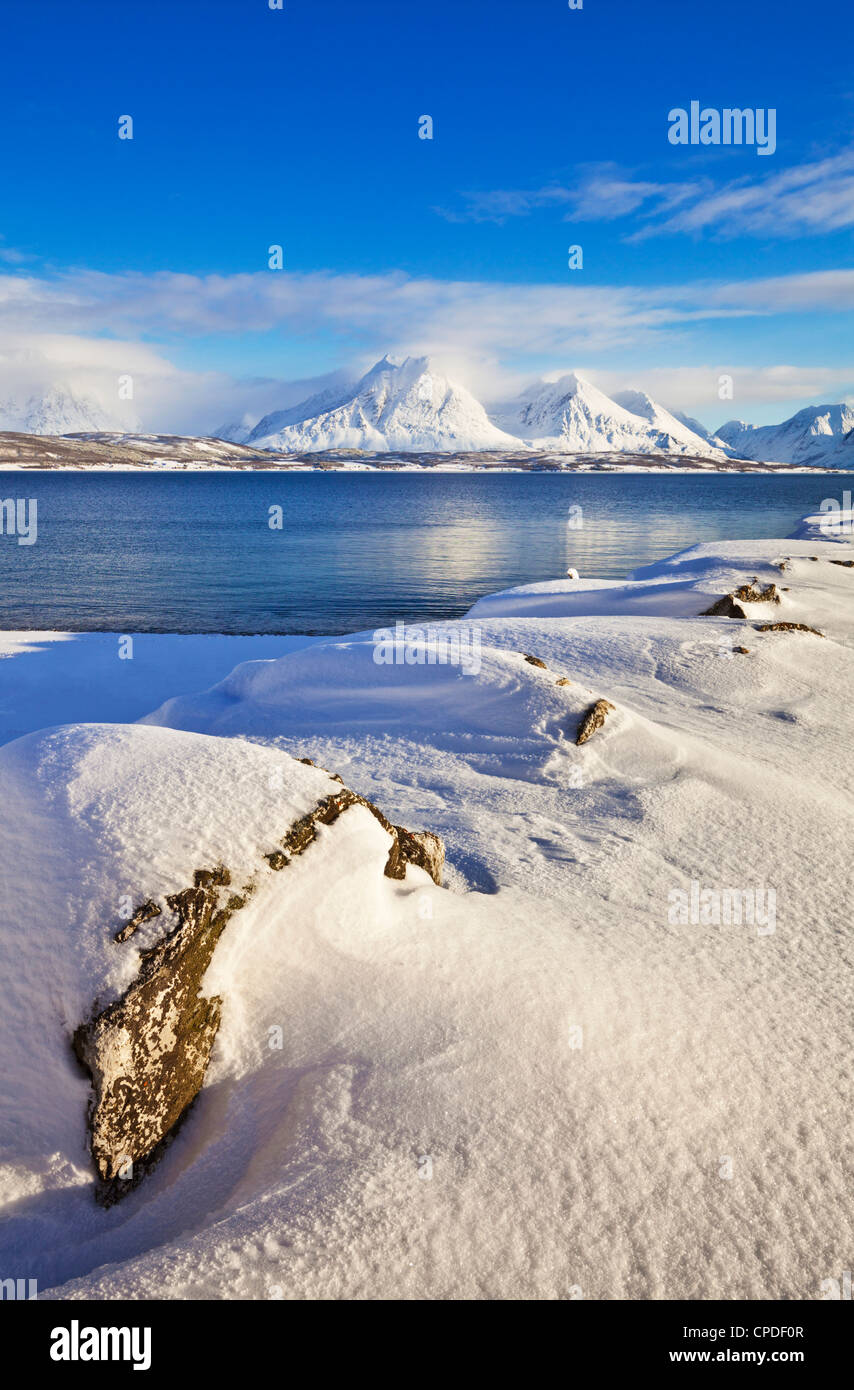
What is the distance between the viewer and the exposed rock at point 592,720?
796 centimetres

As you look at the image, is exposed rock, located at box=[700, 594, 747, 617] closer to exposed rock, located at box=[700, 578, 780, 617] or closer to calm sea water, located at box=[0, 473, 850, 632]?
exposed rock, located at box=[700, 578, 780, 617]

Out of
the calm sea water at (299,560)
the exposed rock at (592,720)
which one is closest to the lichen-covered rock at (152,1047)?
the exposed rock at (592,720)

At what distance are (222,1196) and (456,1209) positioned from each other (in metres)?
1.04

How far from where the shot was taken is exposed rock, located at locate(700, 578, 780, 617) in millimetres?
13570

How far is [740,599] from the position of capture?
13938 millimetres

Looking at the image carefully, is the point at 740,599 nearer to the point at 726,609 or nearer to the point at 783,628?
the point at 726,609

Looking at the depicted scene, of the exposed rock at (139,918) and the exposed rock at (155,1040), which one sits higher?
the exposed rock at (139,918)

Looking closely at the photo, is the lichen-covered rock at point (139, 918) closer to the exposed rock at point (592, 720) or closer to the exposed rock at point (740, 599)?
the exposed rock at point (592, 720)

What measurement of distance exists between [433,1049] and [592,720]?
16.2ft

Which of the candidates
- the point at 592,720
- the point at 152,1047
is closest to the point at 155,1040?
the point at 152,1047

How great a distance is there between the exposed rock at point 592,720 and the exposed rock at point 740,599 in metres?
6.53

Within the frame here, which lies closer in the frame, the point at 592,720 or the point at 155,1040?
the point at 155,1040

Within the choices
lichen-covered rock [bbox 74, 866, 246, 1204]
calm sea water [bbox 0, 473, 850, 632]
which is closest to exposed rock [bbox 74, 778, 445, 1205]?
lichen-covered rock [bbox 74, 866, 246, 1204]
